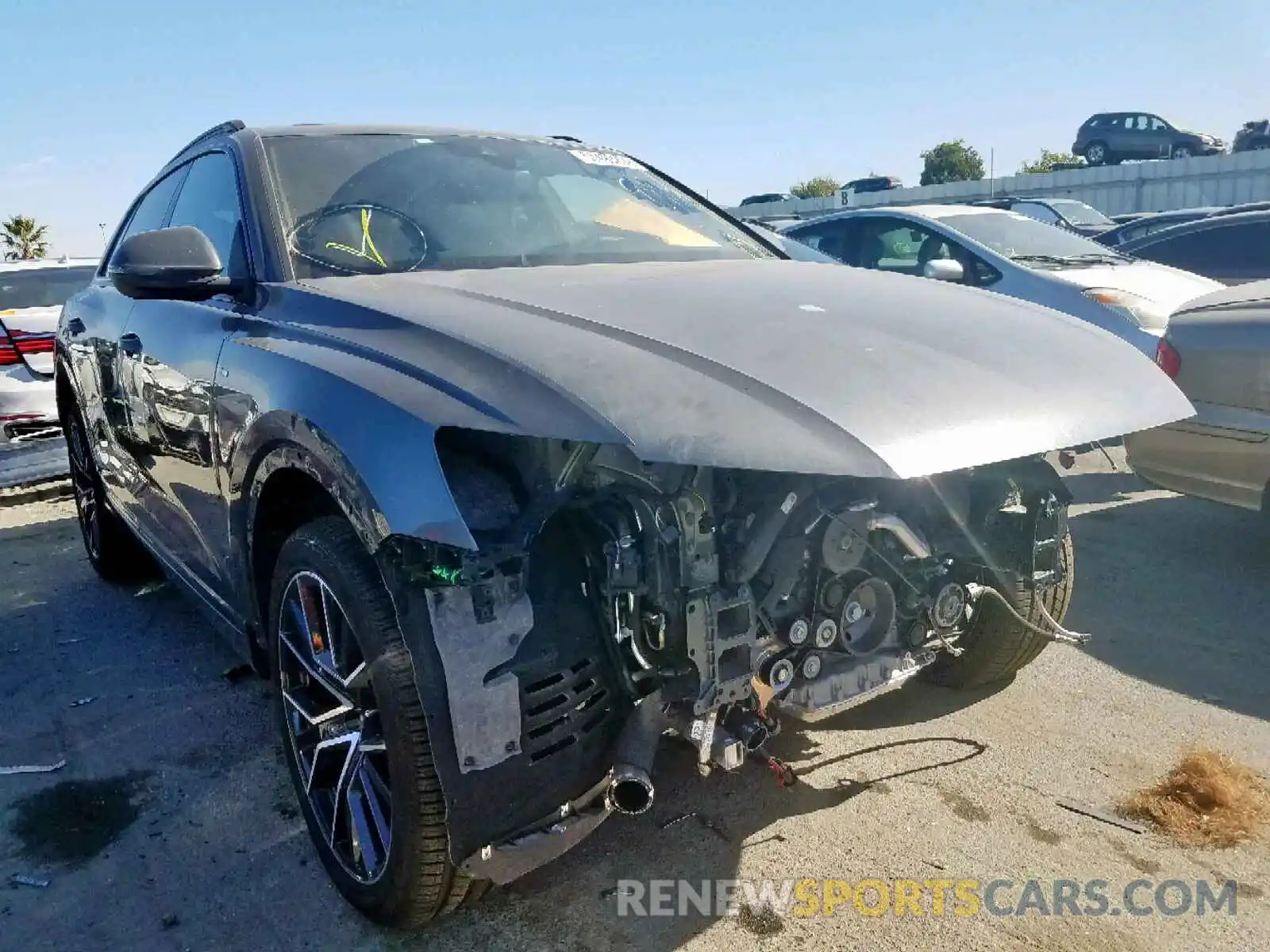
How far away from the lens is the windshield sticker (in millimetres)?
3602

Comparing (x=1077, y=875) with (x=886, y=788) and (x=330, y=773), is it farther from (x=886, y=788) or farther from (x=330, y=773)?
(x=330, y=773)

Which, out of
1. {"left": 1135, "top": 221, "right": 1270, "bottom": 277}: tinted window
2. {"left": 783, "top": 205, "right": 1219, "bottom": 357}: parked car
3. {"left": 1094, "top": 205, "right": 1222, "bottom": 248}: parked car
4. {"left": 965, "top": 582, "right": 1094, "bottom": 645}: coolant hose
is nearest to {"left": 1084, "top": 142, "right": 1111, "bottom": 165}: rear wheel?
{"left": 1094, "top": 205, "right": 1222, "bottom": 248}: parked car

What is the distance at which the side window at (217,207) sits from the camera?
113 inches

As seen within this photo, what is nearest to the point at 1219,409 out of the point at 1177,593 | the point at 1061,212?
the point at 1177,593

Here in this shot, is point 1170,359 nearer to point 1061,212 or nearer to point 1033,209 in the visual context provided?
point 1033,209

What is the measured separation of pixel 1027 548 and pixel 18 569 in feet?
16.4

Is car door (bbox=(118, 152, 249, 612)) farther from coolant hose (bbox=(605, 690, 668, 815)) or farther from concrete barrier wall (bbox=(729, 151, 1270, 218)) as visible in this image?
concrete barrier wall (bbox=(729, 151, 1270, 218))

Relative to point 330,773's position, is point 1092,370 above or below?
above

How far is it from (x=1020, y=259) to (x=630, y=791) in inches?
252

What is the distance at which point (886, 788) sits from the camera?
2.77 meters

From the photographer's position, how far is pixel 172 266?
263cm

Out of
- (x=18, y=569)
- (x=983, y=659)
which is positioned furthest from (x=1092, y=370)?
(x=18, y=569)

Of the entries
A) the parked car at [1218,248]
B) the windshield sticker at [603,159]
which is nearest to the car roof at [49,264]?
the windshield sticker at [603,159]

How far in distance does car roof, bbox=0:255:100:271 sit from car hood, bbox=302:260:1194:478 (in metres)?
5.62
